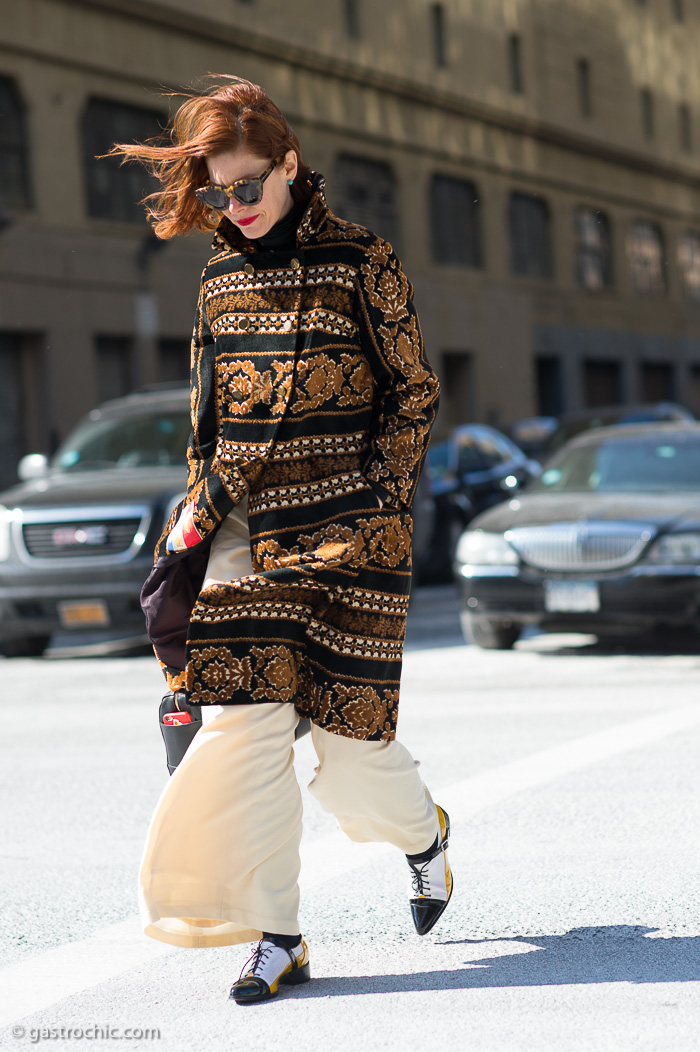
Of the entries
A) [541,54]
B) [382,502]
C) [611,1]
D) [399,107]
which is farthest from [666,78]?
[382,502]

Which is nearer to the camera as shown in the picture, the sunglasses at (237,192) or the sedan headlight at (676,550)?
the sunglasses at (237,192)

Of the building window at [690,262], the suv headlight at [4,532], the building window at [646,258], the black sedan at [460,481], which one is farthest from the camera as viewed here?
the building window at [690,262]

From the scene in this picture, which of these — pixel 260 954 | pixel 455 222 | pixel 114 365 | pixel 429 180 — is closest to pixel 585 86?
pixel 455 222

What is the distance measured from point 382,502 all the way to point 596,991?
1178mm

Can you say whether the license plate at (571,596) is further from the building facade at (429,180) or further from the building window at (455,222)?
the building window at (455,222)

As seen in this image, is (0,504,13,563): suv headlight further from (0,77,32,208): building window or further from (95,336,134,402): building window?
(95,336,134,402): building window

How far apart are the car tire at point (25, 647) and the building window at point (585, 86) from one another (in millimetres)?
32554

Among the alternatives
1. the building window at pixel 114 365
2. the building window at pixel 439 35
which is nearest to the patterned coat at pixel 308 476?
the building window at pixel 114 365

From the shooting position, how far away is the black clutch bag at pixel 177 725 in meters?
3.73

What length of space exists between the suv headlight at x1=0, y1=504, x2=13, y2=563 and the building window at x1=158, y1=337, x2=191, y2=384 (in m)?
15.7

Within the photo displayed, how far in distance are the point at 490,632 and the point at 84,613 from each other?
8.69 ft

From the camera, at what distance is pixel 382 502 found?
371 centimetres

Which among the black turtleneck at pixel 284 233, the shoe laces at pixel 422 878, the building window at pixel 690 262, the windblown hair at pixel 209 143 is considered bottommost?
the shoe laces at pixel 422 878

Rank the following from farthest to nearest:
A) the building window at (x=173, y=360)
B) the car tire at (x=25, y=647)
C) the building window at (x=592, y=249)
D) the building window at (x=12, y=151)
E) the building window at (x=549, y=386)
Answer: the building window at (x=592, y=249) → the building window at (x=549, y=386) → the building window at (x=173, y=360) → the building window at (x=12, y=151) → the car tire at (x=25, y=647)
